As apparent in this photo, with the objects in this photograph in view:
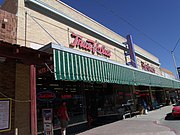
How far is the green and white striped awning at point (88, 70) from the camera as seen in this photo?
851 centimetres

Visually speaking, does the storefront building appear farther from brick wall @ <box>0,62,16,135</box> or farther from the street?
the street

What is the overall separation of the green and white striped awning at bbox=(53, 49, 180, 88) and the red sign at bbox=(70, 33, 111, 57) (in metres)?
3.08

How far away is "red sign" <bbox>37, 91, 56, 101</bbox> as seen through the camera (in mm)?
10475

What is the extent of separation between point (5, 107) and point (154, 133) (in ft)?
23.1

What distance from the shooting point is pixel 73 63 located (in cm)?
928

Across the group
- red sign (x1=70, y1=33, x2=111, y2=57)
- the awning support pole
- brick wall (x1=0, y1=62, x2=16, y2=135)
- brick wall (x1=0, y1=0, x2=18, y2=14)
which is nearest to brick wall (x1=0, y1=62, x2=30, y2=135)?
brick wall (x1=0, y1=62, x2=16, y2=135)

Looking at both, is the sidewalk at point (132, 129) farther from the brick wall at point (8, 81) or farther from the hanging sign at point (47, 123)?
the brick wall at point (8, 81)

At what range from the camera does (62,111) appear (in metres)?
10.2

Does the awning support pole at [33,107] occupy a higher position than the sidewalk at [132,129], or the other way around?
the awning support pole at [33,107]

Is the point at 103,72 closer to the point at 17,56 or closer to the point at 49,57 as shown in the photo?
the point at 49,57

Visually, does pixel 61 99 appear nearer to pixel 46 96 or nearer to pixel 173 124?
→ pixel 46 96

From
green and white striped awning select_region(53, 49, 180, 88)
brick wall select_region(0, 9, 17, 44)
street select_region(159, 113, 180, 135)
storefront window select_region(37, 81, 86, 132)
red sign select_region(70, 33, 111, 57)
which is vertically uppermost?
red sign select_region(70, 33, 111, 57)

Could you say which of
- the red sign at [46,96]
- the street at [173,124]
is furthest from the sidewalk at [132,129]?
the red sign at [46,96]

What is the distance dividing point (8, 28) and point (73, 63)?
3.69m
